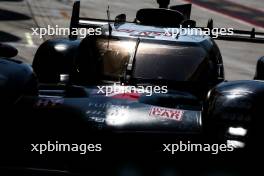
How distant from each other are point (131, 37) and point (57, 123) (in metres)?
2.96

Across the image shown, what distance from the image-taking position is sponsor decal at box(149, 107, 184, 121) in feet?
17.2

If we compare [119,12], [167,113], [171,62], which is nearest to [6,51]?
[171,62]

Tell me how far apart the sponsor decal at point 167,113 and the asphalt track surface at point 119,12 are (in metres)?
11.7

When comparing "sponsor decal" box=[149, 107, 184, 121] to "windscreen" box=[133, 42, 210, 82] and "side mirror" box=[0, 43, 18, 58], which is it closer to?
"windscreen" box=[133, 42, 210, 82]

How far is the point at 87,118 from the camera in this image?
17.1 feet

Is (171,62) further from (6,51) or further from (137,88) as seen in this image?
(6,51)

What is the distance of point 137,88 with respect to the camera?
23.0ft

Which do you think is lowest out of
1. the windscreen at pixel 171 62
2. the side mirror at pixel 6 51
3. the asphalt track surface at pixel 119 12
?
the asphalt track surface at pixel 119 12

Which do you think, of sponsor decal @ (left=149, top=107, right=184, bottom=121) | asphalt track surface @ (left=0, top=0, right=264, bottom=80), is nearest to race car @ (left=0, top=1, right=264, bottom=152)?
sponsor decal @ (left=149, top=107, right=184, bottom=121)

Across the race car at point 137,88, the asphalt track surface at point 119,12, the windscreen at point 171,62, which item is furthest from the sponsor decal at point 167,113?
the asphalt track surface at point 119,12

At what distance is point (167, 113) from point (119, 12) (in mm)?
23565

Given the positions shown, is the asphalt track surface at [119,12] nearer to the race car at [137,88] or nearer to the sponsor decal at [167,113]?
the race car at [137,88]

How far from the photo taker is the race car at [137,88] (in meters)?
5.09

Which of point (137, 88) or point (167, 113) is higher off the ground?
point (167, 113)
